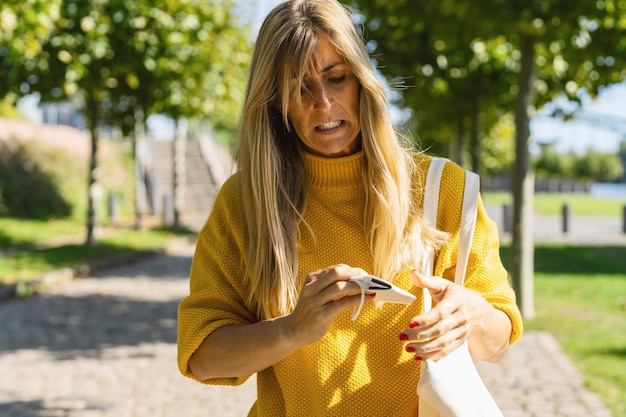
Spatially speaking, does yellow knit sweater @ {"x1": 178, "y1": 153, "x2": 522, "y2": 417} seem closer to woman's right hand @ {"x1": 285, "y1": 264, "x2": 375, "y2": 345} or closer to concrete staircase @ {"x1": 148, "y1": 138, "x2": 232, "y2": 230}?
woman's right hand @ {"x1": 285, "y1": 264, "x2": 375, "y2": 345}

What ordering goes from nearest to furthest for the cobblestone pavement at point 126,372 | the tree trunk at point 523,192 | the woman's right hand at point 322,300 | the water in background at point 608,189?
the woman's right hand at point 322,300, the cobblestone pavement at point 126,372, the tree trunk at point 523,192, the water in background at point 608,189

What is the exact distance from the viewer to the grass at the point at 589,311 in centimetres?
730

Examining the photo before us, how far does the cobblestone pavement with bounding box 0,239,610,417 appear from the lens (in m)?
6.48

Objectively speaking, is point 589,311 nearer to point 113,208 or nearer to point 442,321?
point 442,321

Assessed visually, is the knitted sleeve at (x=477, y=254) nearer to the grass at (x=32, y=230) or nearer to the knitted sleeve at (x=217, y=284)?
the knitted sleeve at (x=217, y=284)

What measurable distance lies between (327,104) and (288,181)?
22 cm

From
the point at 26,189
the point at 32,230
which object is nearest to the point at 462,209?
the point at 32,230

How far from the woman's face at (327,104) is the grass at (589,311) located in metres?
4.73

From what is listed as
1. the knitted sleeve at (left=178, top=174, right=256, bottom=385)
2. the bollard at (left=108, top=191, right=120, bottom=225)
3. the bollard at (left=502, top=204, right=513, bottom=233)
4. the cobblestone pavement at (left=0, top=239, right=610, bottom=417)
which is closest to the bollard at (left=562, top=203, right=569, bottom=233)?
the bollard at (left=502, top=204, right=513, bottom=233)

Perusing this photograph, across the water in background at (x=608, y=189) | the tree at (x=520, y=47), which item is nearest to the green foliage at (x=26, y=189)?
the tree at (x=520, y=47)

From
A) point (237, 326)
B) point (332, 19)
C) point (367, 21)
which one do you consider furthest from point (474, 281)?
point (367, 21)

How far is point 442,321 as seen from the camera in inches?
67.8

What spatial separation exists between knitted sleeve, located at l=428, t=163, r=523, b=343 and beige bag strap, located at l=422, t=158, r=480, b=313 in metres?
0.01

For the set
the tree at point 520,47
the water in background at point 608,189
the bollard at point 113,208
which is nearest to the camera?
the tree at point 520,47
